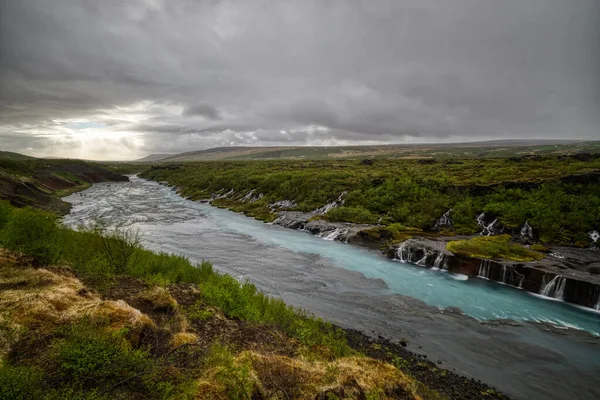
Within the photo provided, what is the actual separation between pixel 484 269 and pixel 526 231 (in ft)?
44.4

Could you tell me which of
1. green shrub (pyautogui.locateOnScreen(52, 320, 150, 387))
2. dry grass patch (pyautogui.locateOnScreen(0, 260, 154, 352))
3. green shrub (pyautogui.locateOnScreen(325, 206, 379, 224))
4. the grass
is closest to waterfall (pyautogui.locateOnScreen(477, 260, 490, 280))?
the grass

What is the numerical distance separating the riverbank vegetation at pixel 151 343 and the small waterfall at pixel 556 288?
15728 mm

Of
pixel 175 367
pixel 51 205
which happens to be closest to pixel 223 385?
pixel 175 367

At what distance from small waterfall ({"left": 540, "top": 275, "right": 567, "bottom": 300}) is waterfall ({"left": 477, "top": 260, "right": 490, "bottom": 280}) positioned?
4314 mm

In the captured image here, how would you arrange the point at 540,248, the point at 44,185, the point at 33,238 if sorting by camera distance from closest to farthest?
the point at 33,238
the point at 540,248
the point at 44,185

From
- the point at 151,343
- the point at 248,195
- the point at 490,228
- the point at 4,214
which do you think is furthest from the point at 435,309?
the point at 248,195

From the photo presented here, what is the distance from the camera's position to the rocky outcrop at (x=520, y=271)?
2351 cm

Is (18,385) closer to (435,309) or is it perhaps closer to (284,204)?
(435,309)

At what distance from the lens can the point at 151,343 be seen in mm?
10562

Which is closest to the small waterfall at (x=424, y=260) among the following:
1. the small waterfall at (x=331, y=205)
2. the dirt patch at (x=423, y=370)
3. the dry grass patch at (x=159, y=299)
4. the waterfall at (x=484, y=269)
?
the waterfall at (x=484, y=269)

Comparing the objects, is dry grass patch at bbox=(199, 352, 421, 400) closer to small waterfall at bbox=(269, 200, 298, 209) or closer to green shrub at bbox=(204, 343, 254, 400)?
green shrub at bbox=(204, 343, 254, 400)

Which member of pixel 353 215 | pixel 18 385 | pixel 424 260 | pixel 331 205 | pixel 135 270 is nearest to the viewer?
pixel 18 385

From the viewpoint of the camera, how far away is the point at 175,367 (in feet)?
30.1

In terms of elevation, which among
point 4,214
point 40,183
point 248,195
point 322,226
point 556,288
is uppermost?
point 4,214
